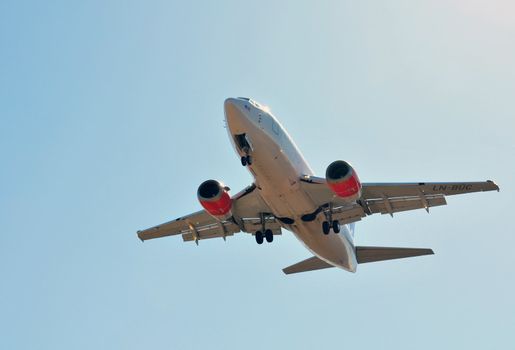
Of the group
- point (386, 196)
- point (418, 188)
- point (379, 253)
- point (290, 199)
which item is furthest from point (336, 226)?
point (379, 253)

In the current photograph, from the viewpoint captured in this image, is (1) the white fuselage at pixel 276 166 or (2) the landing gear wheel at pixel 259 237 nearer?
(1) the white fuselage at pixel 276 166

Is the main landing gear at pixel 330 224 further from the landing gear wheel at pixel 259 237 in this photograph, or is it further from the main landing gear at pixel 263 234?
the landing gear wheel at pixel 259 237

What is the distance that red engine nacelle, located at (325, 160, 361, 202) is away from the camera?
34.0m

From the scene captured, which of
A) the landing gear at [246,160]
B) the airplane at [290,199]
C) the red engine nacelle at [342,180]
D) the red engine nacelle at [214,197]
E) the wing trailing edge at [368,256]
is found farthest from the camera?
the wing trailing edge at [368,256]

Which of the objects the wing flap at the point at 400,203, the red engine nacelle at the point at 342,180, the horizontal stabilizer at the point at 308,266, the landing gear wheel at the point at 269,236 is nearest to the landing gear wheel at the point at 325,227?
the wing flap at the point at 400,203

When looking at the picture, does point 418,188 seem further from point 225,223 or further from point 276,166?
point 225,223

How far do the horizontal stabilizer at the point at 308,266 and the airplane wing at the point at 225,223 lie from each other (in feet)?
11.1

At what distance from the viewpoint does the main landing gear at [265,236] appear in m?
37.9

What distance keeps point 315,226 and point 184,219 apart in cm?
663

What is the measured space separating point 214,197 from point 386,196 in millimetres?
7533

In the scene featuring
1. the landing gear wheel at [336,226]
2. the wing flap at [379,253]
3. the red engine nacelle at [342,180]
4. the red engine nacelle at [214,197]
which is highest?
the red engine nacelle at [214,197]

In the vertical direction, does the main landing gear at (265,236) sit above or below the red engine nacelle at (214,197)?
below

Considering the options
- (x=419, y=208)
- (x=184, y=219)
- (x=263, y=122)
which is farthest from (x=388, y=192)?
(x=184, y=219)

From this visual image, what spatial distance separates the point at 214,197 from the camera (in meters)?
35.7
